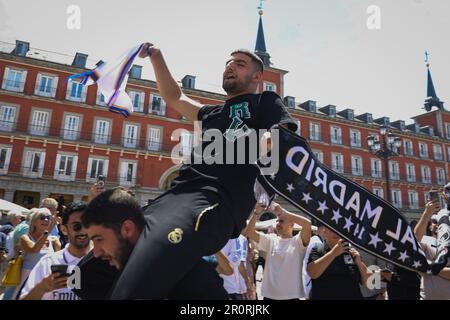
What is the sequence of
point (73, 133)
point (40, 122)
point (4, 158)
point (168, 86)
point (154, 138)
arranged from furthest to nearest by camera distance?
point (154, 138), point (73, 133), point (40, 122), point (4, 158), point (168, 86)

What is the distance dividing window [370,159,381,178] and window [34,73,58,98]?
35095 millimetres

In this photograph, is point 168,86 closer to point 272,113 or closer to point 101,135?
point 272,113

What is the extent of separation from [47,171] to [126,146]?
21.6 ft

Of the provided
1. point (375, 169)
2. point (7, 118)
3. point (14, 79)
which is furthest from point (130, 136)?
point (375, 169)

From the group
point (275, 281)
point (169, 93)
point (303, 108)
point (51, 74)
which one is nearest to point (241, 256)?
point (275, 281)

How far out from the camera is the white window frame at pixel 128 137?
2917 centimetres

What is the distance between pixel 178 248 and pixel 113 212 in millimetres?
411

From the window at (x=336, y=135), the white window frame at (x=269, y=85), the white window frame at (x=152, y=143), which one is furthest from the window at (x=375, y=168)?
the white window frame at (x=152, y=143)

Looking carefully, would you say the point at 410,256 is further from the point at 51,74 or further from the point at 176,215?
the point at 51,74

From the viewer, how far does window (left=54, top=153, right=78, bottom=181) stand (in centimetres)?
2645

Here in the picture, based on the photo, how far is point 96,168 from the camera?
2783 cm

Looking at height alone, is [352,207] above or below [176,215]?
above

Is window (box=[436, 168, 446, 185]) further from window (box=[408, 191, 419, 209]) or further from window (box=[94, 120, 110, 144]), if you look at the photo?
window (box=[94, 120, 110, 144])

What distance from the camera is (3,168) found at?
25.0 metres
